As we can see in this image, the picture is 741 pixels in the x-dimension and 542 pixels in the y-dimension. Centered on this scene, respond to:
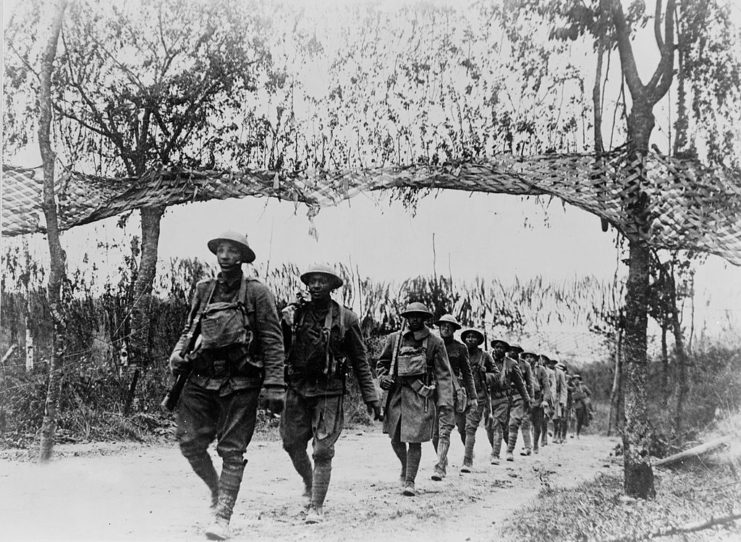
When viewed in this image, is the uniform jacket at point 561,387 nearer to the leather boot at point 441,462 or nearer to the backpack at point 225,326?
the leather boot at point 441,462

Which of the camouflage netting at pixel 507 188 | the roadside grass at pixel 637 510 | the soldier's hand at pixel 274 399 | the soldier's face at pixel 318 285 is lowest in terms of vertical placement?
the roadside grass at pixel 637 510

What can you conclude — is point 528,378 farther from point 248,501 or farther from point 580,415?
point 248,501

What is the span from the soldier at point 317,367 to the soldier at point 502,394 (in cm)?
453

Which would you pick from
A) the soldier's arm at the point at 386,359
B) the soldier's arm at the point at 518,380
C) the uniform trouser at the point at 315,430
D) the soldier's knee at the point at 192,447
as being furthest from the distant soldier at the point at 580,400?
the soldier's knee at the point at 192,447

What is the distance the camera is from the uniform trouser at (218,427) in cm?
455

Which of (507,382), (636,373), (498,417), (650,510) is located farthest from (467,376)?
(650,510)

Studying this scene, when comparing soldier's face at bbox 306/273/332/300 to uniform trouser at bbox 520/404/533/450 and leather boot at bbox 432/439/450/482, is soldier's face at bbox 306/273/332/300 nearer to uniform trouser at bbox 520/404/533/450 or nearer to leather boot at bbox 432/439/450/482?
leather boot at bbox 432/439/450/482

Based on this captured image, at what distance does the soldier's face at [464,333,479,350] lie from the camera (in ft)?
30.6

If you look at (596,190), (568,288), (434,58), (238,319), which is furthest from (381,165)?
(568,288)

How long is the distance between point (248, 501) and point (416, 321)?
8.22 feet

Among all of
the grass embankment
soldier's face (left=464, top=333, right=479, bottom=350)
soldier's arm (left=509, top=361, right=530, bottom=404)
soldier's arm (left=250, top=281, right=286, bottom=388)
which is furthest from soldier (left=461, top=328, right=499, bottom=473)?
soldier's arm (left=250, top=281, right=286, bottom=388)

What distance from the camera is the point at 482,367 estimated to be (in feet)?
30.9

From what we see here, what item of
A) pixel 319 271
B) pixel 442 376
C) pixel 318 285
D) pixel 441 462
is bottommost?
pixel 441 462

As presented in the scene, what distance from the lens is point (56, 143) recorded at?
732 centimetres
